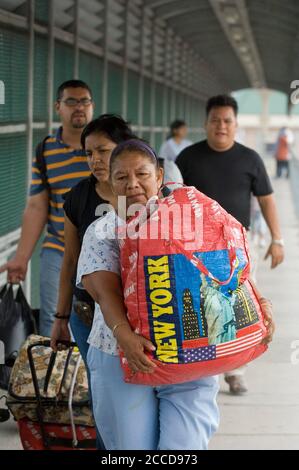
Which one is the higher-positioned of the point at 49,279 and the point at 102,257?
the point at 102,257

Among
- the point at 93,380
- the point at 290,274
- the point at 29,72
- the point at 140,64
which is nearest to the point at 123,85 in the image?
the point at 140,64

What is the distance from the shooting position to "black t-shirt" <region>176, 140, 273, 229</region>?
19.5 feet

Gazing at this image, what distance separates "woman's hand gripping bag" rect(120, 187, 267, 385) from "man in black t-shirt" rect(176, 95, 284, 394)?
2.57 metres

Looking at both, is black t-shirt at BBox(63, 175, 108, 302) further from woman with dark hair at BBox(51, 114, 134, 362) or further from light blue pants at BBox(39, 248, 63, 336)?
→ light blue pants at BBox(39, 248, 63, 336)

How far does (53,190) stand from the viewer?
17.5 ft

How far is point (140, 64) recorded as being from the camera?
44.4 feet

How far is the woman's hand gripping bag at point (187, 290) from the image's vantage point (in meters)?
3.24

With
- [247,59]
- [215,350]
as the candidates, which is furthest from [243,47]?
[215,350]

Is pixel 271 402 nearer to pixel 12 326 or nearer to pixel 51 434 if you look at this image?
pixel 12 326

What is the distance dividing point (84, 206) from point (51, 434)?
1000 mm

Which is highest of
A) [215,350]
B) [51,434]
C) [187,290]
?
[187,290]

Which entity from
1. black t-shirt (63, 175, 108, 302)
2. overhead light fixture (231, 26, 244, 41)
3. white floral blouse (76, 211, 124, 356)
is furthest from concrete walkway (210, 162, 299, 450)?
overhead light fixture (231, 26, 244, 41)
